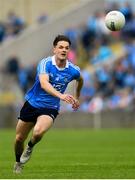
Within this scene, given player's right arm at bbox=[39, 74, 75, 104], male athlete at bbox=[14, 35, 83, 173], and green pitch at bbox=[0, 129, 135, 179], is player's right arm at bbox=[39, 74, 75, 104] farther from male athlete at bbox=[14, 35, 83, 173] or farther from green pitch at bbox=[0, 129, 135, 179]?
green pitch at bbox=[0, 129, 135, 179]

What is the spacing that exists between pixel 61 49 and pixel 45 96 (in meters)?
0.95

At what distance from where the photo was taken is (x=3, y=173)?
50.7 feet

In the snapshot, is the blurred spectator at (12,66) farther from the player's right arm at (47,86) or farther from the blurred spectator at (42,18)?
the player's right arm at (47,86)

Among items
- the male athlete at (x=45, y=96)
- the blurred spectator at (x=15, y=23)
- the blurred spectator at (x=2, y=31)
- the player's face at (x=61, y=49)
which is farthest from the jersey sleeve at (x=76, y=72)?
the blurred spectator at (x=15, y=23)

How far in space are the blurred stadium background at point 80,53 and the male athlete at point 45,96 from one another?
18.2m

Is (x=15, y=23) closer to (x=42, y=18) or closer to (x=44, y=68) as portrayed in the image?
(x=42, y=18)

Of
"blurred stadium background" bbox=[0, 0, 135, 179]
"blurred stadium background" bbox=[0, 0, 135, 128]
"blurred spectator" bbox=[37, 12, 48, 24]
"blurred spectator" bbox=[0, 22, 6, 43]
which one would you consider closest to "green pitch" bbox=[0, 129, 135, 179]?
"blurred stadium background" bbox=[0, 0, 135, 179]

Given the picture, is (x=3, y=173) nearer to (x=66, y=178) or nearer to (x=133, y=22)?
(x=66, y=178)

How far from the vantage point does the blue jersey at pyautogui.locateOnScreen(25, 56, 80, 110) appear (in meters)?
15.6

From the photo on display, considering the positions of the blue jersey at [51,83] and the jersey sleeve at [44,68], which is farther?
the blue jersey at [51,83]

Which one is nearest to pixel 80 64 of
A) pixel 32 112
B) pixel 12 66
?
pixel 12 66

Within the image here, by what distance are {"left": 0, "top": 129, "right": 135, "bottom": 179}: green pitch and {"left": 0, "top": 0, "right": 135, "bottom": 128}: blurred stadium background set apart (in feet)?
14.9

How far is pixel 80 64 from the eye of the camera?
40219 mm

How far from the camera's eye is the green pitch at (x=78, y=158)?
15.2 m
